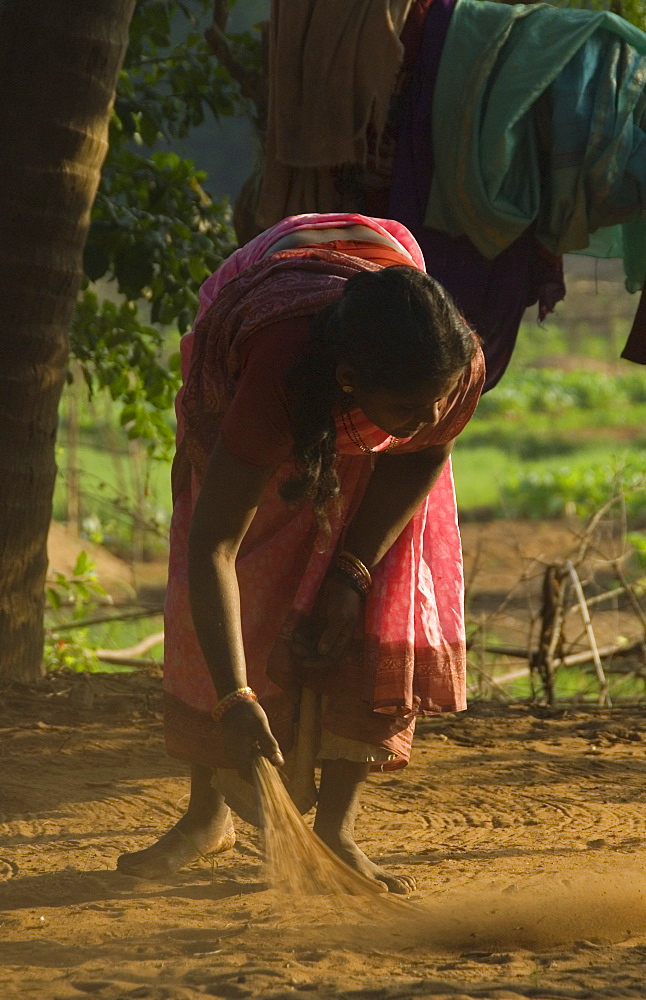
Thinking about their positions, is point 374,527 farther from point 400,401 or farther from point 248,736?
point 248,736

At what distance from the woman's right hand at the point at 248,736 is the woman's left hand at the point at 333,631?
0.37m

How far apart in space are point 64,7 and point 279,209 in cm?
107

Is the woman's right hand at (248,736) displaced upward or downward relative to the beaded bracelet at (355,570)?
downward

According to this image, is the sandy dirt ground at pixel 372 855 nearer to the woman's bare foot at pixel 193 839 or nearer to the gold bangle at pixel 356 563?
the woman's bare foot at pixel 193 839

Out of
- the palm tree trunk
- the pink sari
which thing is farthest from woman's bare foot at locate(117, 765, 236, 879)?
the palm tree trunk

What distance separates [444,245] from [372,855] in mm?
1821

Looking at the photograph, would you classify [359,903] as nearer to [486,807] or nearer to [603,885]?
[603,885]

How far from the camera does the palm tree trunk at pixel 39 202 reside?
3863 mm

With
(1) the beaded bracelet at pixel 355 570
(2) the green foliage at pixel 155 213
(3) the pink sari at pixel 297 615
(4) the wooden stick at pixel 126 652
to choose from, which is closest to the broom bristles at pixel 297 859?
(3) the pink sari at pixel 297 615

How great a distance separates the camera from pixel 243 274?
2426 mm

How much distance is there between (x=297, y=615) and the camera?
250cm

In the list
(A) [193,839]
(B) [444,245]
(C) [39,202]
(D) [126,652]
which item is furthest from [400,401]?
(D) [126,652]

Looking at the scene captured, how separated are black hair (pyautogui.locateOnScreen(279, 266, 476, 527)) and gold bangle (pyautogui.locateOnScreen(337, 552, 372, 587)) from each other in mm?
342

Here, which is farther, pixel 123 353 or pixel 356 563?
pixel 123 353
